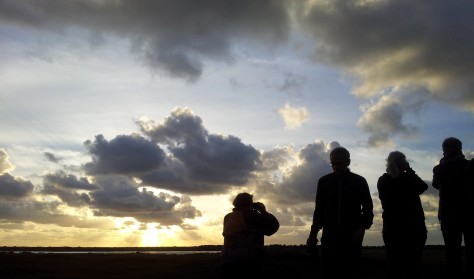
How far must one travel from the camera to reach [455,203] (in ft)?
24.7

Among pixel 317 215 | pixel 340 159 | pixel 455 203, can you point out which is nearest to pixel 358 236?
pixel 317 215

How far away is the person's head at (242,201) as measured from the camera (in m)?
6.93

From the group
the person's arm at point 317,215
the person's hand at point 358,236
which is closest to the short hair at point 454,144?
the person's arm at point 317,215

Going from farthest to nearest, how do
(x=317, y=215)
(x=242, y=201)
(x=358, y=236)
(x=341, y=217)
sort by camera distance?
(x=242, y=201) → (x=317, y=215) → (x=341, y=217) → (x=358, y=236)

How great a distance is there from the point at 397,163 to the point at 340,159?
4.22 ft

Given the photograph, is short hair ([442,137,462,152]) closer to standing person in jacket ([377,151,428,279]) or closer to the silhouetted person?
standing person in jacket ([377,151,428,279])

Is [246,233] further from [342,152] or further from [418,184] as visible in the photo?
[418,184]

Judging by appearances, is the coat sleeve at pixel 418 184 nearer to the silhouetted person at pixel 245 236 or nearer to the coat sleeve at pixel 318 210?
the coat sleeve at pixel 318 210

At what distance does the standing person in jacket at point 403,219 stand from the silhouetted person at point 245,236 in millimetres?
1692

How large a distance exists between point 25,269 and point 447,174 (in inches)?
957

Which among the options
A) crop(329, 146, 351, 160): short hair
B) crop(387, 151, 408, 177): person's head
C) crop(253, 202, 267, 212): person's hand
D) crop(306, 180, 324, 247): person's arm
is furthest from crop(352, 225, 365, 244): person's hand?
crop(253, 202, 267, 212): person's hand

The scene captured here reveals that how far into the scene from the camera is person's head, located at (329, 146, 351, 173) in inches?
237

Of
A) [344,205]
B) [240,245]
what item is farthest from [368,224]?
[240,245]

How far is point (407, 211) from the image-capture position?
265 inches
